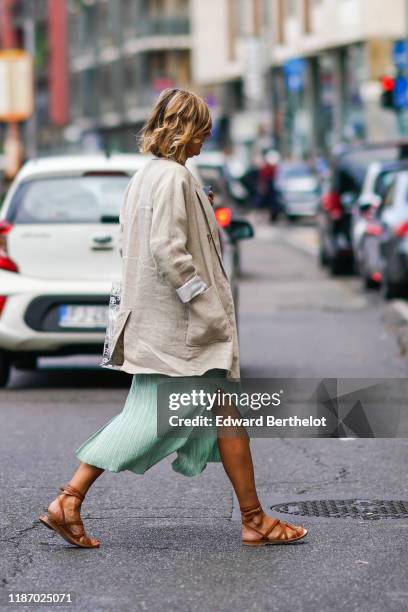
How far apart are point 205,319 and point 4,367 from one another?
5753mm

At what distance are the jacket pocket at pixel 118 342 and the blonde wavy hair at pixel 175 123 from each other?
59 cm

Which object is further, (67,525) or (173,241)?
(67,525)

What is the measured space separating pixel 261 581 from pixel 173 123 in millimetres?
1646

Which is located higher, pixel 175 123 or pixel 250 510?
pixel 175 123

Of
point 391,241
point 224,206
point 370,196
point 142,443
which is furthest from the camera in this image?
point 370,196

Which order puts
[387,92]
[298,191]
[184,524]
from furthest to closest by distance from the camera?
[298,191]
[387,92]
[184,524]

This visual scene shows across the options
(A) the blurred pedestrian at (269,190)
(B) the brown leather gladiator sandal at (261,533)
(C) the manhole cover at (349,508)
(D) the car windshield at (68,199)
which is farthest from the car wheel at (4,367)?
(A) the blurred pedestrian at (269,190)

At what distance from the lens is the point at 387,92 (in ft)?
90.6

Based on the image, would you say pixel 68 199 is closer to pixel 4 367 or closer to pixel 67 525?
pixel 4 367

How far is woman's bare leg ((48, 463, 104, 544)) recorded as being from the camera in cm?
627

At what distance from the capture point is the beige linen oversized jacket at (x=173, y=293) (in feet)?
20.0

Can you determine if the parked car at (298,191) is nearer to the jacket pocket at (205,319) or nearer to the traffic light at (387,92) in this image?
the traffic light at (387,92)

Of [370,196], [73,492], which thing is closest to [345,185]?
[370,196]

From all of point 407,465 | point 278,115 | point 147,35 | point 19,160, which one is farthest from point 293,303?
point 147,35
